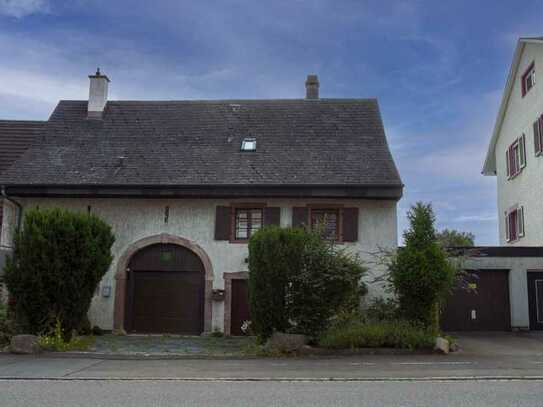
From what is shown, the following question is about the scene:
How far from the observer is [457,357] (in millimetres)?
13711

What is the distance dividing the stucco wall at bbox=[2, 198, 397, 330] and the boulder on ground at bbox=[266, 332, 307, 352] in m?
4.97

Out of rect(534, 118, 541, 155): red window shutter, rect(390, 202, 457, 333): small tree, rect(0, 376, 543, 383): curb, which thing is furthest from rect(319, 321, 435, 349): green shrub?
rect(534, 118, 541, 155): red window shutter

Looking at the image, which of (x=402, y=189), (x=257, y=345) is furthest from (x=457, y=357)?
(x=402, y=189)

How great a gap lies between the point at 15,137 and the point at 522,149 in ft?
61.6

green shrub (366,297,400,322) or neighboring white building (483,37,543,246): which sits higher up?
neighboring white building (483,37,543,246)

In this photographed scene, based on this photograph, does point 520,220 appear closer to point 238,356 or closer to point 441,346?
point 441,346

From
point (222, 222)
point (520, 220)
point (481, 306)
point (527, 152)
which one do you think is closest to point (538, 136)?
point (527, 152)

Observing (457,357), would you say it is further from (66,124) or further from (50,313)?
(66,124)

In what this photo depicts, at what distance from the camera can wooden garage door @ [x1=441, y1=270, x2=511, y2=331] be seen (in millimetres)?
21219

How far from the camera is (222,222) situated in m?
19.2

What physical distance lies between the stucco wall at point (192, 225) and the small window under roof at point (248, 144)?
87.7 inches

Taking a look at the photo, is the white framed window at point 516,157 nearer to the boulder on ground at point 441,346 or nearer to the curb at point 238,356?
the boulder on ground at point 441,346

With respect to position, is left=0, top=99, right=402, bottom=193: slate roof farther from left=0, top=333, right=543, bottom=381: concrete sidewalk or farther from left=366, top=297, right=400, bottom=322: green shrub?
left=0, top=333, right=543, bottom=381: concrete sidewalk

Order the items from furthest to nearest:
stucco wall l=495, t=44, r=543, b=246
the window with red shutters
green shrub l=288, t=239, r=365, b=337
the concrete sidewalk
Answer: stucco wall l=495, t=44, r=543, b=246
the window with red shutters
green shrub l=288, t=239, r=365, b=337
the concrete sidewalk
